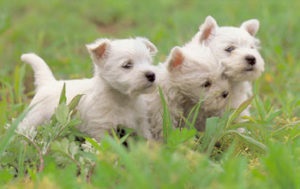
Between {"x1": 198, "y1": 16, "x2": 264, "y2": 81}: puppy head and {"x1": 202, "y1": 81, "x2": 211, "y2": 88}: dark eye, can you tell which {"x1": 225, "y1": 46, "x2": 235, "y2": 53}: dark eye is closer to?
{"x1": 198, "y1": 16, "x2": 264, "y2": 81}: puppy head

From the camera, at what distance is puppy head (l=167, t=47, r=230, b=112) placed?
439 centimetres

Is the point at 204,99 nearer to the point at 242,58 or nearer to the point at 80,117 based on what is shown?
the point at 242,58

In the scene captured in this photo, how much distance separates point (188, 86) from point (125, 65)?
498 mm

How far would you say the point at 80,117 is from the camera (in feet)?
14.4

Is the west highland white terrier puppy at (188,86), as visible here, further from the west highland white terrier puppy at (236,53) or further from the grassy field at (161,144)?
the grassy field at (161,144)

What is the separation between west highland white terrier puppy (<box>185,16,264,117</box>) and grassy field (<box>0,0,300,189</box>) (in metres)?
0.20

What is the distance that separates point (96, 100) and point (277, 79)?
2.53 metres

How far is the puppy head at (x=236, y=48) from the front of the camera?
14.5 feet

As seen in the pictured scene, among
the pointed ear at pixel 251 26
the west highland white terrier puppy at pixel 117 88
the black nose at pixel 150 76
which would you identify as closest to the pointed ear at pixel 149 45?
the west highland white terrier puppy at pixel 117 88

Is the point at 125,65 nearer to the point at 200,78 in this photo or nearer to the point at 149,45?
the point at 149,45

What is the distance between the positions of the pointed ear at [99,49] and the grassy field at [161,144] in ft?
1.70

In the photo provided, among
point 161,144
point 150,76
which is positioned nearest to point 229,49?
point 150,76

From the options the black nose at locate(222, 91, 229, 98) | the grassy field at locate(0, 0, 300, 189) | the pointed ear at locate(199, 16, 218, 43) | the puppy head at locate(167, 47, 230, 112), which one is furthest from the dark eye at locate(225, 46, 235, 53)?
the grassy field at locate(0, 0, 300, 189)

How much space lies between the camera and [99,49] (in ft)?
14.5
